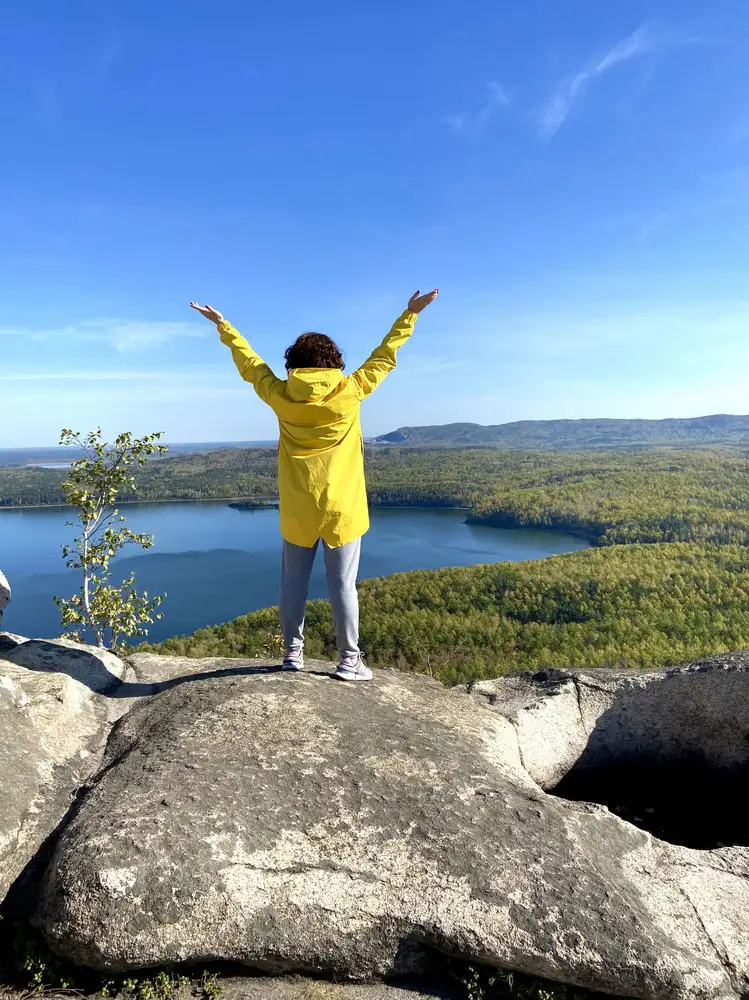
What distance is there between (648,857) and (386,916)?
157 cm

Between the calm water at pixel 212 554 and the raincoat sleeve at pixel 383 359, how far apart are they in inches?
1850

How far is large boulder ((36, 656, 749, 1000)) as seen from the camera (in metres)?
2.77

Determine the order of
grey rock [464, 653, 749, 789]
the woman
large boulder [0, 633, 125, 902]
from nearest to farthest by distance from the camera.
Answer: large boulder [0, 633, 125, 902]
the woman
grey rock [464, 653, 749, 789]

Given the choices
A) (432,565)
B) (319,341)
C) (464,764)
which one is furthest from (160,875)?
(432,565)

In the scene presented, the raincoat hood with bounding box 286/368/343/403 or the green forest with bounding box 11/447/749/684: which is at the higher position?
the raincoat hood with bounding box 286/368/343/403

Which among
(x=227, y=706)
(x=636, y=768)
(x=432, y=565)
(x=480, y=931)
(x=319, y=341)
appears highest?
(x=319, y=341)

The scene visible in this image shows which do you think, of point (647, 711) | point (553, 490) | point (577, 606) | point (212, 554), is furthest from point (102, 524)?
point (553, 490)

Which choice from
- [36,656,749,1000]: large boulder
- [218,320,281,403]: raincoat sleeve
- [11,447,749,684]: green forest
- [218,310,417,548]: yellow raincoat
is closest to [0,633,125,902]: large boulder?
[36,656,749,1000]: large boulder

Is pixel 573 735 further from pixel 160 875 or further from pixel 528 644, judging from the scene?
pixel 528 644

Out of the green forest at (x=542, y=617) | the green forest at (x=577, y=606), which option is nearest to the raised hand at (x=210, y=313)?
the green forest at (x=577, y=606)

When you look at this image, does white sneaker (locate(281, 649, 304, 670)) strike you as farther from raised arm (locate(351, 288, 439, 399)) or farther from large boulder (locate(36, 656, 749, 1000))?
raised arm (locate(351, 288, 439, 399))

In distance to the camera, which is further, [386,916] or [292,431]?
[292,431]

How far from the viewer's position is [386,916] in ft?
9.48

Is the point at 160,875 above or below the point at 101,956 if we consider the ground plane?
above
